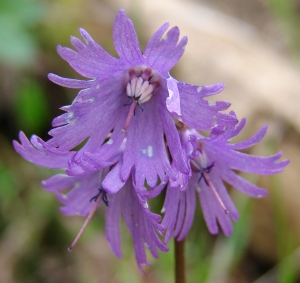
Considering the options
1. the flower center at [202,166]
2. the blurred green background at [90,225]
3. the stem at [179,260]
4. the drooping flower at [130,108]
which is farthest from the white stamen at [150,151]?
the blurred green background at [90,225]

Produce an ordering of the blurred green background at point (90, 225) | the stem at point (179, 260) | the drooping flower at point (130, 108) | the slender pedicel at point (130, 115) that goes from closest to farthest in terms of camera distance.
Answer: the drooping flower at point (130, 108)
the slender pedicel at point (130, 115)
the stem at point (179, 260)
the blurred green background at point (90, 225)

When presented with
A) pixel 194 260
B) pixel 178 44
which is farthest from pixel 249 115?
pixel 178 44

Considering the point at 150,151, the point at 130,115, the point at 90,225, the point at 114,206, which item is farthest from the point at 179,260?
the point at 90,225

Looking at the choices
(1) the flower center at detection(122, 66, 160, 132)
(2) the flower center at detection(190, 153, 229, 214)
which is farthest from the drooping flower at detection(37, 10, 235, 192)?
(2) the flower center at detection(190, 153, 229, 214)

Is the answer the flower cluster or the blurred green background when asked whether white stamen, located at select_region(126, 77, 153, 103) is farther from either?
the blurred green background

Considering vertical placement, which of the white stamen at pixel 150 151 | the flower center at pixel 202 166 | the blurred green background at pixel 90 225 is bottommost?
the blurred green background at pixel 90 225

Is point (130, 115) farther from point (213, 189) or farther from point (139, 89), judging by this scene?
point (213, 189)

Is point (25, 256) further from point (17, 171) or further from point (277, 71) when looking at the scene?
point (277, 71)

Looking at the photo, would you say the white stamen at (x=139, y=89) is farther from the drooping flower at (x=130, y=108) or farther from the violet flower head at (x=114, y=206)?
the violet flower head at (x=114, y=206)
